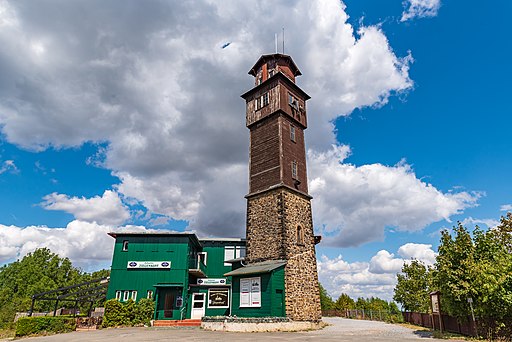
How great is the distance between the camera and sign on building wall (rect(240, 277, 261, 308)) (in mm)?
20797

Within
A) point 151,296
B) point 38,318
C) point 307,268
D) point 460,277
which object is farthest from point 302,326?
point 38,318

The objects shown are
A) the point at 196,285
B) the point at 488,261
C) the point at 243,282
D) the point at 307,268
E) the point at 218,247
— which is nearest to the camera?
the point at 488,261

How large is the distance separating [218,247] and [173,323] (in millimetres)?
8928

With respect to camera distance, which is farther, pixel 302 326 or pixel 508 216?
pixel 508 216

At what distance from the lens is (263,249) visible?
78.8 feet

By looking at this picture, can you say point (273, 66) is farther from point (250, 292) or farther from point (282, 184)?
point (250, 292)

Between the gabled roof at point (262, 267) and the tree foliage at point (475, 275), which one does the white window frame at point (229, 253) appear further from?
the tree foliage at point (475, 275)

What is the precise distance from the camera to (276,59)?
29.5 m

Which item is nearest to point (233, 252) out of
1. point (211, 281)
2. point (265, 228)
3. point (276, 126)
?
point (211, 281)

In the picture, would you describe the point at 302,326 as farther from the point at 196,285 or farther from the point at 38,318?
the point at 38,318

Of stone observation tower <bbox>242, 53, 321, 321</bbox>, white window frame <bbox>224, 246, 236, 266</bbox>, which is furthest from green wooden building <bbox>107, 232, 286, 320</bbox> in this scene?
stone observation tower <bbox>242, 53, 321, 321</bbox>

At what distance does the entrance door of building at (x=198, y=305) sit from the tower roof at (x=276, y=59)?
833 inches

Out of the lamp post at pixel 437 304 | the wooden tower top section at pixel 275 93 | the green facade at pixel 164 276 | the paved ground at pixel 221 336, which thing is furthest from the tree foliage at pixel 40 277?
the lamp post at pixel 437 304

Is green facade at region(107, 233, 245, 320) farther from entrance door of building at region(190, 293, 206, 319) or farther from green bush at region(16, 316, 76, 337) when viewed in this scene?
green bush at region(16, 316, 76, 337)
